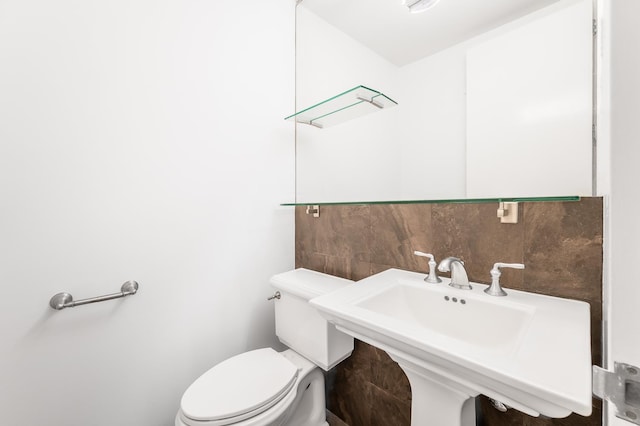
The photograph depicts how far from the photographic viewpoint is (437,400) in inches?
25.8

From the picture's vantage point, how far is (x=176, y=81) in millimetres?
1051

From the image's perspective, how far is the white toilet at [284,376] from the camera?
83 centimetres

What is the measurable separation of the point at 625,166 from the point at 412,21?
4.06ft

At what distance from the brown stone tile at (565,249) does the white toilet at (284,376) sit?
73 cm

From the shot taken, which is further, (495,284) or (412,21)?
(412,21)

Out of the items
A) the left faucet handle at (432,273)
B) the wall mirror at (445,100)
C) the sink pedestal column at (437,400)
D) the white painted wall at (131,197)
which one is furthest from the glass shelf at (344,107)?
the sink pedestal column at (437,400)

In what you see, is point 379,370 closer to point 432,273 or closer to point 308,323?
point 308,323

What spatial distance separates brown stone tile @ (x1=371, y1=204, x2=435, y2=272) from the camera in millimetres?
978

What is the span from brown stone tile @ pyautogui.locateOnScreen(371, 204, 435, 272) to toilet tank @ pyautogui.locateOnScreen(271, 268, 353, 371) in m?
0.25

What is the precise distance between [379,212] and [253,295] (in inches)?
31.4

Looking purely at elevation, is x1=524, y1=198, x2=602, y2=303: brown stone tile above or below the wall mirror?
below

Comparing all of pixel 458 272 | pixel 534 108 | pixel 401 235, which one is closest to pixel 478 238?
pixel 458 272

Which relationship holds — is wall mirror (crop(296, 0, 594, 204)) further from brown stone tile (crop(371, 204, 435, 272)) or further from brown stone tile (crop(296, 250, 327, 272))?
brown stone tile (crop(296, 250, 327, 272))

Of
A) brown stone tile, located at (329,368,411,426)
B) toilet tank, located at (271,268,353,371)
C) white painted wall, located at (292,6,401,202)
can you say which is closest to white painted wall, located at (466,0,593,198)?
white painted wall, located at (292,6,401,202)
